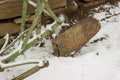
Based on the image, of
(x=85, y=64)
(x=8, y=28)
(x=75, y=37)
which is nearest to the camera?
(x=85, y=64)

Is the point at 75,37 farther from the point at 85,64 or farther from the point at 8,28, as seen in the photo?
the point at 8,28

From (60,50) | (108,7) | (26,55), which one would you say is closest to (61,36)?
(60,50)

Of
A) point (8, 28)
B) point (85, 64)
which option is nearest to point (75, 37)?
point (85, 64)

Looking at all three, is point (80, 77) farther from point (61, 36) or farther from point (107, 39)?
point (107, 39)

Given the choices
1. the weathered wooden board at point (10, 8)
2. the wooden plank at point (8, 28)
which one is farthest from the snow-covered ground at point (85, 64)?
the weathered wooden board at point (10, 8)

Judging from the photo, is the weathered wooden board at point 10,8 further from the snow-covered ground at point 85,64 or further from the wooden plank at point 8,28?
the snow-covered ground at point 85,64

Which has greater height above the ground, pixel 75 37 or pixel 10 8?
pixel 10 8

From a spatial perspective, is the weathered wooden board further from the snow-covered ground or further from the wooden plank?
the snow-covered ground
